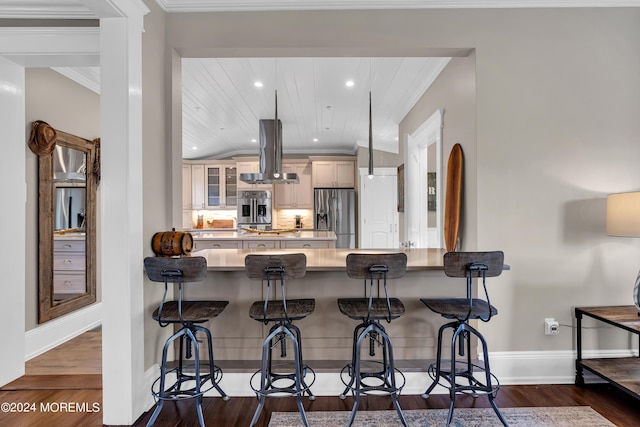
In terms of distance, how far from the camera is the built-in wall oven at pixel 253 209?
7180 millimetres

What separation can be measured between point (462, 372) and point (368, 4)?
263 centimetres

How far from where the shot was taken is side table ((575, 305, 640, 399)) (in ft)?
6.78

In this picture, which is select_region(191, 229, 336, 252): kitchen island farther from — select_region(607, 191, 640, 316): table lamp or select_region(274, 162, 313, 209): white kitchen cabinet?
select_region(274, 162, 313, 209): white kitchen cabinet

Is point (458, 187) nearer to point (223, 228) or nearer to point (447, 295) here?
point (447, 295)

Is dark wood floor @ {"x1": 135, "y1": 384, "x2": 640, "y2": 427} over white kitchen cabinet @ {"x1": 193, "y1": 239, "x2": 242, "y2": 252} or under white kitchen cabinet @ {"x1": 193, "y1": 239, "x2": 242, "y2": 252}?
under

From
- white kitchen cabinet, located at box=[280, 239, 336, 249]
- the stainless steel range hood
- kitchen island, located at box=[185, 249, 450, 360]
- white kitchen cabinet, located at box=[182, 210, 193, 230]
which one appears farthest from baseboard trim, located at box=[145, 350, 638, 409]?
white kitchen cabinet, located at box=[182, 210, 193, 230]

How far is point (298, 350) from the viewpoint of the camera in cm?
200

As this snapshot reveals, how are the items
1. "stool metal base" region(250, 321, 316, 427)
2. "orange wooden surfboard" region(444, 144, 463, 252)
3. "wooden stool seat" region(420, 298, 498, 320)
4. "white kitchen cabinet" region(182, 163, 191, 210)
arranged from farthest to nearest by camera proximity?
"white kitchen cabinet" region(182, 163, 191, 210) → "orange wooden surfboard" region(444, 144, 463, 252) → "wooden stool seat" region(420, 298, 498, 320) → "stool metal base" region(250, 321, 316, 427)

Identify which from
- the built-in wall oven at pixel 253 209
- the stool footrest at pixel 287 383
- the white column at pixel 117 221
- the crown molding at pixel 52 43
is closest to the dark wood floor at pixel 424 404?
the stool footrest at pixel 287 383

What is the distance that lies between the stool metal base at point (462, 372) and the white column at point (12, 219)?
2956mm

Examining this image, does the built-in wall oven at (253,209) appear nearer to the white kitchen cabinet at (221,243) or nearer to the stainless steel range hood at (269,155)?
the stainless steel range hood at (269,155)

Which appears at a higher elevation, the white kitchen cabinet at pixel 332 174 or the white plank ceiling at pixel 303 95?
the white plank ceiling at pixel 303 95

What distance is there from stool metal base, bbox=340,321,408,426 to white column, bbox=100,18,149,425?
1.31 m

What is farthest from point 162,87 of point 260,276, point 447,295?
point 447,295
